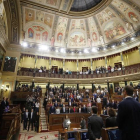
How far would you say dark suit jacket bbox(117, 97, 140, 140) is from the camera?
5.28ft

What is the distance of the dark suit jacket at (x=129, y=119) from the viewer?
1.61 meters

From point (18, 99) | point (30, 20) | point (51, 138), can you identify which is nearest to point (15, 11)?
point (30, 20)

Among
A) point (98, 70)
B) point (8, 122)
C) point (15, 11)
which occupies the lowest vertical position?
point (8, 122)

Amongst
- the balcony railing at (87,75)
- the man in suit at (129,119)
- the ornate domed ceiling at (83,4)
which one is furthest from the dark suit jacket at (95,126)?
the ornate domed ceiling at (83,4)

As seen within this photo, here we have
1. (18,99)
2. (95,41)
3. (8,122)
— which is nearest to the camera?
(8,122)

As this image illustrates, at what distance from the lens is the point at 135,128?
1.62 metres

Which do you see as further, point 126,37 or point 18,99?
point 126,37

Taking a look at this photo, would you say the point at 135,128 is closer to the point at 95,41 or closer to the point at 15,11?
the point at 15,11

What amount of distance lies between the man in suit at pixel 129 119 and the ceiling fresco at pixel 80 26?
17955mm

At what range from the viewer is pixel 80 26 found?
21.4 meters

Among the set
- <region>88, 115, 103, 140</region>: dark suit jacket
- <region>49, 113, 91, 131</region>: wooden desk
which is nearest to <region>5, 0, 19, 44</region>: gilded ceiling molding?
<region>49, 113, 91, 131</region>: wooden desk

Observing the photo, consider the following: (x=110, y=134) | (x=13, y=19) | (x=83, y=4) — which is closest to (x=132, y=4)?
(x=83, y=4)

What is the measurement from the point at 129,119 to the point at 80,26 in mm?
21970

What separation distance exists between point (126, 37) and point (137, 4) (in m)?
4.73
